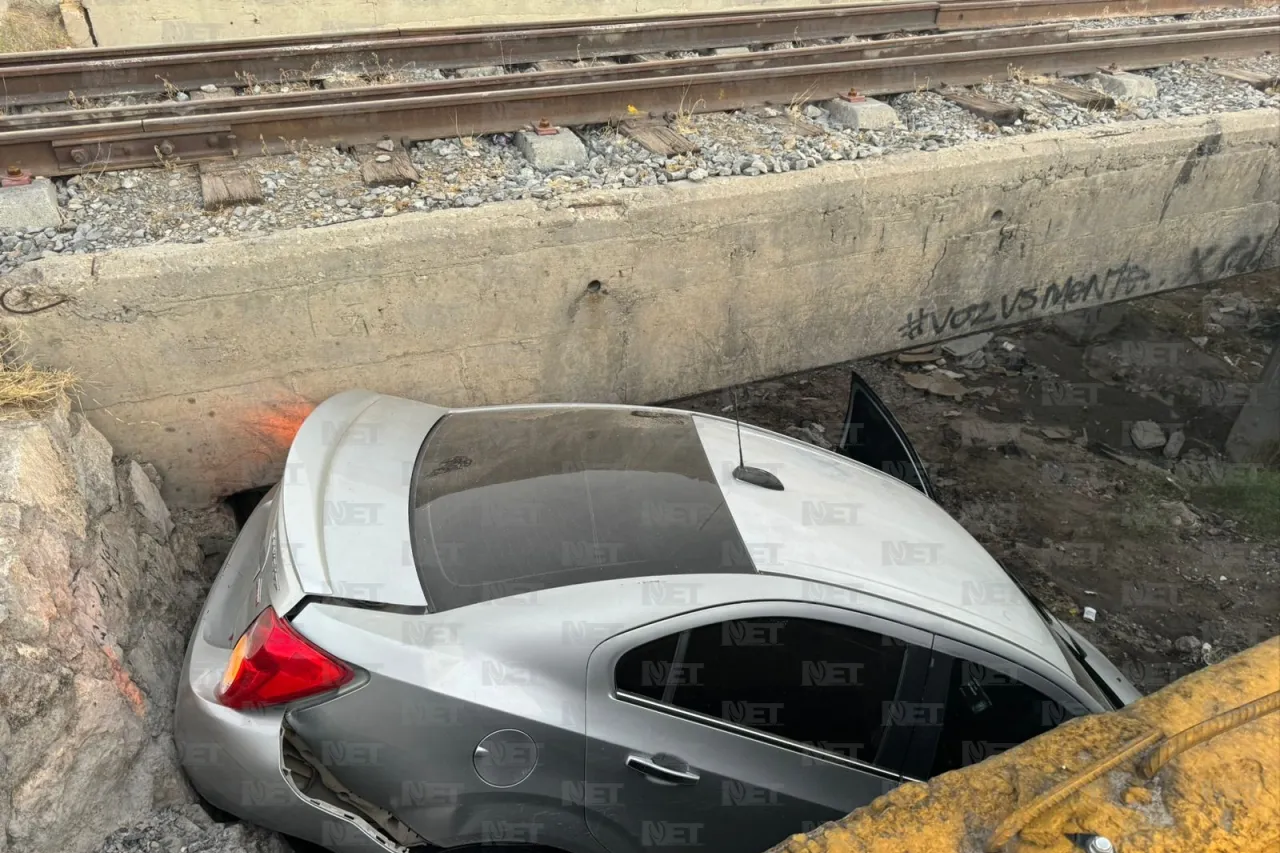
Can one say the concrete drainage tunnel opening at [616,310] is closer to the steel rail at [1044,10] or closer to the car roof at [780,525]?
the car roof at [780,525]

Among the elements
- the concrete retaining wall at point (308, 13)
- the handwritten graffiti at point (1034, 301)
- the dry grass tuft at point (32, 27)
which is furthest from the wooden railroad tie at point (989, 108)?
the dry grass tuft at point (32, 27)

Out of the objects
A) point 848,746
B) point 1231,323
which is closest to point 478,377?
point 848,746

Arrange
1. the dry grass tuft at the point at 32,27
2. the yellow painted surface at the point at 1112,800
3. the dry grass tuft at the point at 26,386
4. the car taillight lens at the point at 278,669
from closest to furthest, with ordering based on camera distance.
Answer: the yellow painted surface at the point at 1112,800, the car taillight lens at the point at 278,669, the dry grass tuft at the point at 26,386, the dry grass tuft at the point at 32,27

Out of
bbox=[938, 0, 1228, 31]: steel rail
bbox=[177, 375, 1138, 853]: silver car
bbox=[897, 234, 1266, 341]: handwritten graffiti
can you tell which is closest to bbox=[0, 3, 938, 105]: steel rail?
bbox=[938, 0, 1228, 31]: steel rail

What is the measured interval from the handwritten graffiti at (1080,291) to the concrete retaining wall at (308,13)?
508cm

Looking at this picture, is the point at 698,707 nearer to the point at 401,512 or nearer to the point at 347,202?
the point at 401,512

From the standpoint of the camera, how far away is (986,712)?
3.07 m

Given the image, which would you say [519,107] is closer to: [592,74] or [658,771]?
[592,74]

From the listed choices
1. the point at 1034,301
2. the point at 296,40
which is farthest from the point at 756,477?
the point at 296,40

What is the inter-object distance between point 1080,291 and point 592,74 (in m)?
3.84

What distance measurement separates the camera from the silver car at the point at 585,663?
268cm

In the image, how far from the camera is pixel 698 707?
9.36ft

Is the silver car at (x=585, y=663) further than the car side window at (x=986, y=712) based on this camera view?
No

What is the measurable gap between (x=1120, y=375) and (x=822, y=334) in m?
3.63
